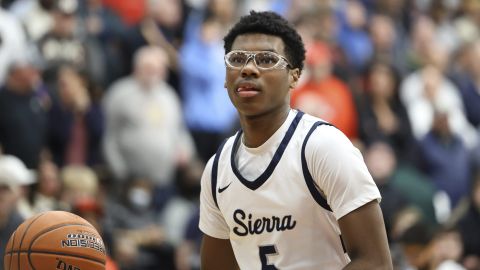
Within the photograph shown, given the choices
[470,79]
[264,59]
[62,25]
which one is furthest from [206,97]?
[264,59]

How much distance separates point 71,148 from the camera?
11.1 meters

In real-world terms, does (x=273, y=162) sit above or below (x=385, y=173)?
above

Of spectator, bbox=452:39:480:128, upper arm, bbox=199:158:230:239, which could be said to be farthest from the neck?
spectator, bbox=452:39:480:128

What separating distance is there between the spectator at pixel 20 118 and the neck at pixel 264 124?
18.0ft

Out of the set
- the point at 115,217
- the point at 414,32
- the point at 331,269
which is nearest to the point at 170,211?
the point at 115,217

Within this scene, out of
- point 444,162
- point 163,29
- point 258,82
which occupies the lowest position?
point 444,162

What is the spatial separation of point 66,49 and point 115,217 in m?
1.82

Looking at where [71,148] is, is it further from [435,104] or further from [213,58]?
[435,104]

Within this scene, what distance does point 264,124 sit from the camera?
17.3ft

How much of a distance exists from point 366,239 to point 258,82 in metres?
0.90

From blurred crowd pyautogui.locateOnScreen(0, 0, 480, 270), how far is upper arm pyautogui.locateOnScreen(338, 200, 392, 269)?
4.22 m

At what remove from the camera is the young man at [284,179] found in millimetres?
4867

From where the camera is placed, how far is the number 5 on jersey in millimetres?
5184

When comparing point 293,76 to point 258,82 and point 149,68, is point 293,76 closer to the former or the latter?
point 258,82
